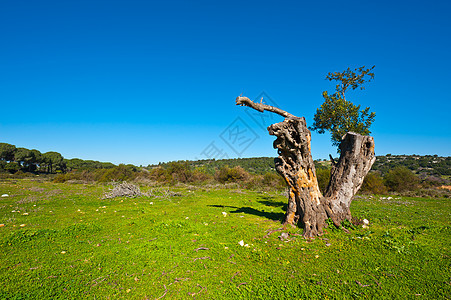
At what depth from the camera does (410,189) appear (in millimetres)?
21922

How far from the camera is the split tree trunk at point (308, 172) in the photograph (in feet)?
23.6

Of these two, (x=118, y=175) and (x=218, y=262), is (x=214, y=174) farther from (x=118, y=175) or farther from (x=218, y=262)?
(x=218, y=262)

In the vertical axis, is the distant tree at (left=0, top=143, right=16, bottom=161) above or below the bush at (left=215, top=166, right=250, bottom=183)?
above

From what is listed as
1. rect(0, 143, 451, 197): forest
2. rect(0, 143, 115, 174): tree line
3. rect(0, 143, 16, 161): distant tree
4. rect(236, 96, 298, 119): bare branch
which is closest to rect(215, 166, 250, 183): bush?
rect(0, 143, 451, 197): forest

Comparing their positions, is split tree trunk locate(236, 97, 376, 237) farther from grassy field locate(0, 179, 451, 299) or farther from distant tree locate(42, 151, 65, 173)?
distant tree locate(42, 151, 65, 173)

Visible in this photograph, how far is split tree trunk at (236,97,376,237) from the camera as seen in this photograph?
718cm

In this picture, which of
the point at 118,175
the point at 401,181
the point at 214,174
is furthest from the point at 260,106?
the point at 118,175

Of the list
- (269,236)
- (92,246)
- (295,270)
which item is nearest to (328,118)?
(269,236)

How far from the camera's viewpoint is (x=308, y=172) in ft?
25.0

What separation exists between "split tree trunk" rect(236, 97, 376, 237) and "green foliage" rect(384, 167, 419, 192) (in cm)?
1947

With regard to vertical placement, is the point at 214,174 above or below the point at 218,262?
above

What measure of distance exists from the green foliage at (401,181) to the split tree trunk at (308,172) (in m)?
19.5

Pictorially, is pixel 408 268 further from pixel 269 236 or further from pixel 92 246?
pixel 92 246

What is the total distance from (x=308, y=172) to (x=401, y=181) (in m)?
21.7
